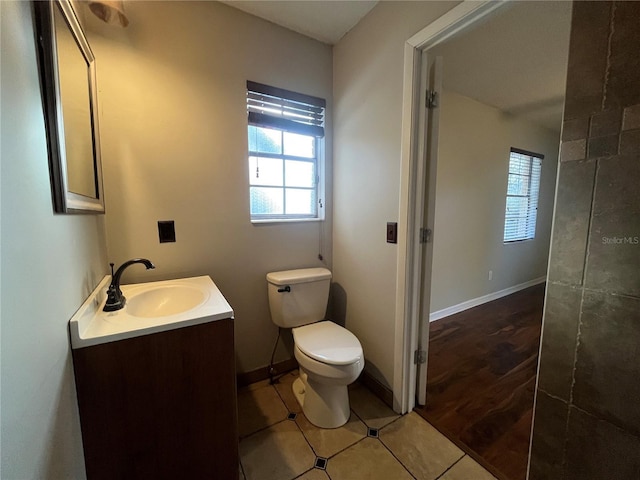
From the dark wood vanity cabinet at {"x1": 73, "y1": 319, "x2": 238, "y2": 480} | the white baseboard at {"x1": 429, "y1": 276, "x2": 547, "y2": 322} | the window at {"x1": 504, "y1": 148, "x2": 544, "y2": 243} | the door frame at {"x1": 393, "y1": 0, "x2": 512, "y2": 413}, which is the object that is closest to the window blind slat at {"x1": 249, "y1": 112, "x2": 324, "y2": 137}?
the door frame at {"x1": 393, "y1": 0, "x2": 512, "y2": 413}

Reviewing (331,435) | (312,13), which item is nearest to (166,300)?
(331,435)

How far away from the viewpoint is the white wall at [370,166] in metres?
1.46

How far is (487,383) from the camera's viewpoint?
185 cm

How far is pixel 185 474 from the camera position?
1.05 m

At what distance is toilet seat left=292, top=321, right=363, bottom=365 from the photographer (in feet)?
4.55

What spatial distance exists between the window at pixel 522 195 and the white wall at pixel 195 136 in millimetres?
2793

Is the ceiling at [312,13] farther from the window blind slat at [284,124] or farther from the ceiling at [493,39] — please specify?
the window blind slat at [284,124]

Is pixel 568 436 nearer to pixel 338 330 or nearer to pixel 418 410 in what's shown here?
pixel 418 410

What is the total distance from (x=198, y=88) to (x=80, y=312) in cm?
129

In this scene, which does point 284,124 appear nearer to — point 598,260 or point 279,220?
point 279,220

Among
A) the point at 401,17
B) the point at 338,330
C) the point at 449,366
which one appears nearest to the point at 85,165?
the point at 338,330

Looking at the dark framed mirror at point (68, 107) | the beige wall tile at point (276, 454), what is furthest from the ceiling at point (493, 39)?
the beige wall tile at point (276, 454)

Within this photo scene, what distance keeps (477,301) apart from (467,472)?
7.48ft

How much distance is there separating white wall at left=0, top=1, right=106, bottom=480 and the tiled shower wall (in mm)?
1449
